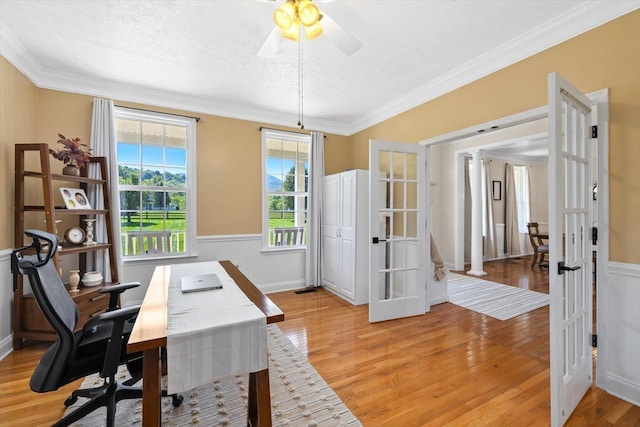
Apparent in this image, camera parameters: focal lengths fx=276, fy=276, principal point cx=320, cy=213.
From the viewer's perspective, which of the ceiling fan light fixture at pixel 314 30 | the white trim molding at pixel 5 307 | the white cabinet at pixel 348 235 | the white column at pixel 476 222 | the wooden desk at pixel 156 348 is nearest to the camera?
→ the wooden desk at pixel 156 348

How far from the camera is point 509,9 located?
2.02 metres

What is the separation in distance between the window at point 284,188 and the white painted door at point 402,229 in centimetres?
156

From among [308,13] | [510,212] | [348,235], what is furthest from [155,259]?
[510,212]

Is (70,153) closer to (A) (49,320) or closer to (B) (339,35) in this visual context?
(A) (49,320)


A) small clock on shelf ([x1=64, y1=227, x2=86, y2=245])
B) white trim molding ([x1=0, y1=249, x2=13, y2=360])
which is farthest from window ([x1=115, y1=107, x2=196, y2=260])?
white trim molding ([x1=0, y1=249, x2=13, y2=360])

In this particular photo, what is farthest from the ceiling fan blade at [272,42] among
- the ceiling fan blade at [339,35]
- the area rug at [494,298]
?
the area rug at [494,298]

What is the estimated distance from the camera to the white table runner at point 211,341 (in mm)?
1181

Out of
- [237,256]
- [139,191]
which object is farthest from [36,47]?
[237,256]

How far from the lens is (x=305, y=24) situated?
1.71 m

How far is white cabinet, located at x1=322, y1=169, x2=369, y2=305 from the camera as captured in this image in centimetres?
368

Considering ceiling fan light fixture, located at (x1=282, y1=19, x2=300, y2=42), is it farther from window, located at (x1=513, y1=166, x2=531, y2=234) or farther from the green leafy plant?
window, located at (x1=513, y1=166, x2=531, y2=234)

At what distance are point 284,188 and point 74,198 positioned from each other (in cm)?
254

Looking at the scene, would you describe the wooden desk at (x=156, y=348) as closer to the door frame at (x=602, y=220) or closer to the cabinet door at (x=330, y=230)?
the door frame at (x=602, y=220)

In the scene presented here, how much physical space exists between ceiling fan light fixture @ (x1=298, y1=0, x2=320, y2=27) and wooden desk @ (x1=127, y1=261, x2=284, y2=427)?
1.70 metres
